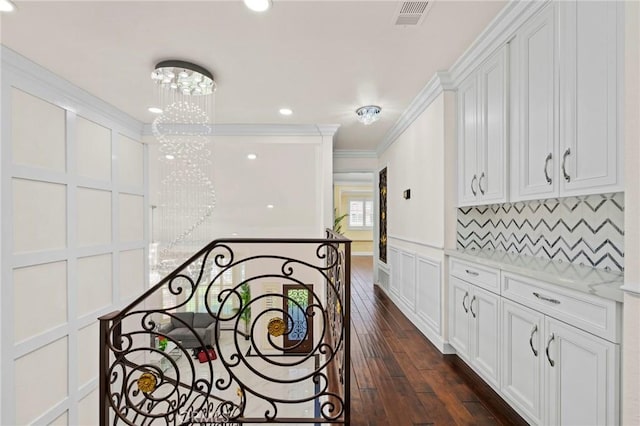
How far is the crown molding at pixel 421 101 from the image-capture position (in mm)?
2848

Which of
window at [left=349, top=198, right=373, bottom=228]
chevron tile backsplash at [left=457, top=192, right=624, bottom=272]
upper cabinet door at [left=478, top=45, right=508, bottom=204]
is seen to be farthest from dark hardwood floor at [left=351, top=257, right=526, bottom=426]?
window at [left=349, top=198, right=373, bottom=228]

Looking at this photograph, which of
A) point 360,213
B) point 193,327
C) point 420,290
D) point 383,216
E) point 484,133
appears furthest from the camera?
point 360,213

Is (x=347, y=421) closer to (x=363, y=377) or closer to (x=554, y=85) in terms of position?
(x=363, y=377)

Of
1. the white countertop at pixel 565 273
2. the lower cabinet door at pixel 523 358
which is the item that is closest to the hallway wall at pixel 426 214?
the white countertop at pixel 565 273

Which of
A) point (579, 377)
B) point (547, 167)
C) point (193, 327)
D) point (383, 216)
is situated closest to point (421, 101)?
point (547, 167)

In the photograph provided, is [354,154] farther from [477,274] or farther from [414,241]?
[477,274]

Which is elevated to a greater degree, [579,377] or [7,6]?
[7,6]

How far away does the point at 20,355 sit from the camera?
99.9 inches

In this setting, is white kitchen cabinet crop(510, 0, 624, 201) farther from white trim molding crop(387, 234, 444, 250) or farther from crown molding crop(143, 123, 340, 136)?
crown molding crop(143, 123, 340, 136)

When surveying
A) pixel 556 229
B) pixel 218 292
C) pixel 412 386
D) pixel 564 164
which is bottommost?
pixel 218 292

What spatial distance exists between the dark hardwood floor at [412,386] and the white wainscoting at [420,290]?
0.14 m

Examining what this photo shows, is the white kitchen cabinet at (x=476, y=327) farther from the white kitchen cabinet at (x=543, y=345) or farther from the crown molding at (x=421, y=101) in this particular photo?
the crown molding at (x=421, y=101)

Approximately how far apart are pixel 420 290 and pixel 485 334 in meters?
1.26

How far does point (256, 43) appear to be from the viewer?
7.70 ft
